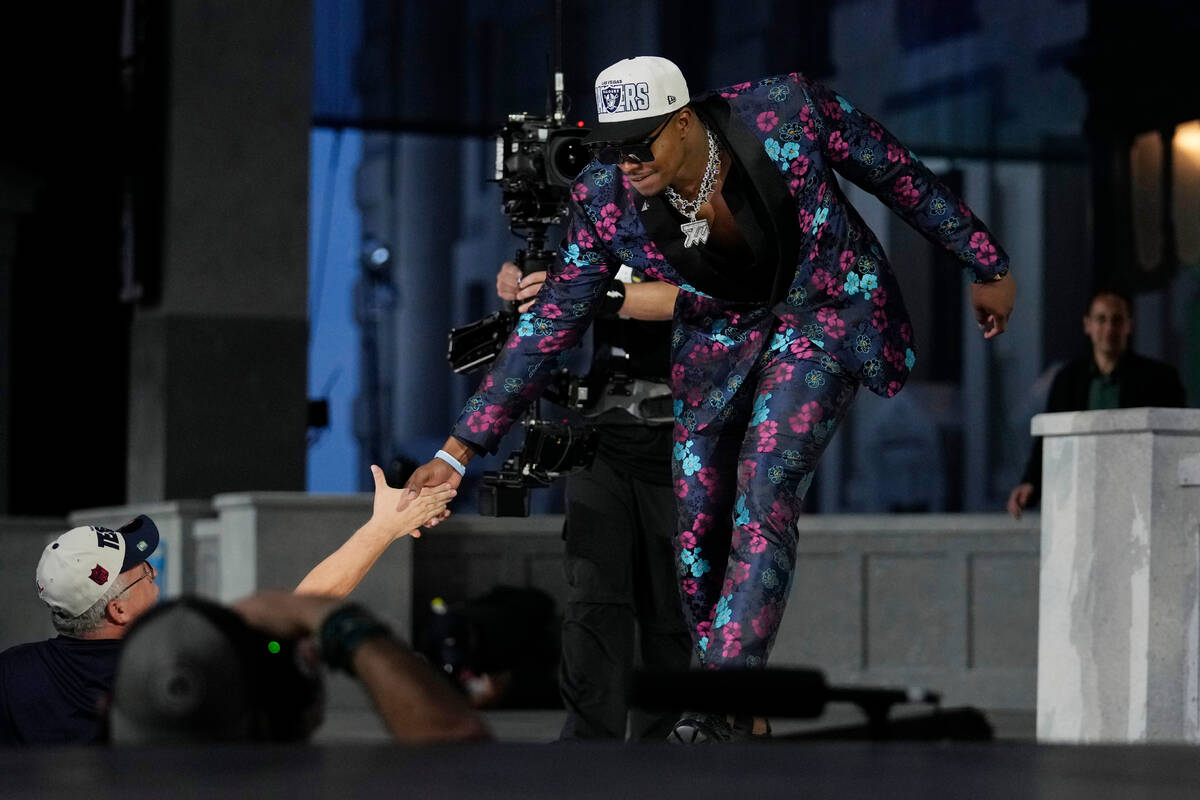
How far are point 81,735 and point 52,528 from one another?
29.5 ft

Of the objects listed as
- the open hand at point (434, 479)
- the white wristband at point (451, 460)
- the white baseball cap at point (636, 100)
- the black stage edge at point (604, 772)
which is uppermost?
the white baseball cap at point (636, 100)

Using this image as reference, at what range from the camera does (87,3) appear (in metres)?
14.1

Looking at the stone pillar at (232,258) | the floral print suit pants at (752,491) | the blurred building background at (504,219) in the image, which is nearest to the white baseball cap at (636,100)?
the floral print suit pants at (752,491)

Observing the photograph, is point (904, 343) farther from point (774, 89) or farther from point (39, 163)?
point (39, 163)

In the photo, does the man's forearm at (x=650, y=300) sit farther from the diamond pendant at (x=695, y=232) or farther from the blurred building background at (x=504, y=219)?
the blurred building background at (x=504, y=219)

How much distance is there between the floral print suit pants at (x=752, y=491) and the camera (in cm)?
404

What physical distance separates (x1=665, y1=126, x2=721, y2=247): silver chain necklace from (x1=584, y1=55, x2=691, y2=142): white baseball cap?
0.14 m

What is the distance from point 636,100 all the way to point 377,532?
37.8 inches

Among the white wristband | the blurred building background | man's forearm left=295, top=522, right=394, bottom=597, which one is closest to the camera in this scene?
man's forearm left=295, top=522, right=394, bottom=597

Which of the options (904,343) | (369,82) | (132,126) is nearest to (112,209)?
(369,82)

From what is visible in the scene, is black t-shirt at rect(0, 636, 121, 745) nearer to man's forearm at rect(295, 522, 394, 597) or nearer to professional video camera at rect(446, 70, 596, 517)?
man's forearm at rect(295, 522, 394, 597)

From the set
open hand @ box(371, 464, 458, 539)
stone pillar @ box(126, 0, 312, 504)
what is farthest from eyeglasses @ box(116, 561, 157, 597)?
stone pillar @ box(126, 0, 312, 504)

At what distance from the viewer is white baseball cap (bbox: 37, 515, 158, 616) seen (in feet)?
11.5

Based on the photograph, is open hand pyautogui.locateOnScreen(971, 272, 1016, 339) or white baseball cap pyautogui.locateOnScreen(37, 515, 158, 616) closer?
white baseball cap pyautogui.locateOnScreen(37, 515, 158, 616)
